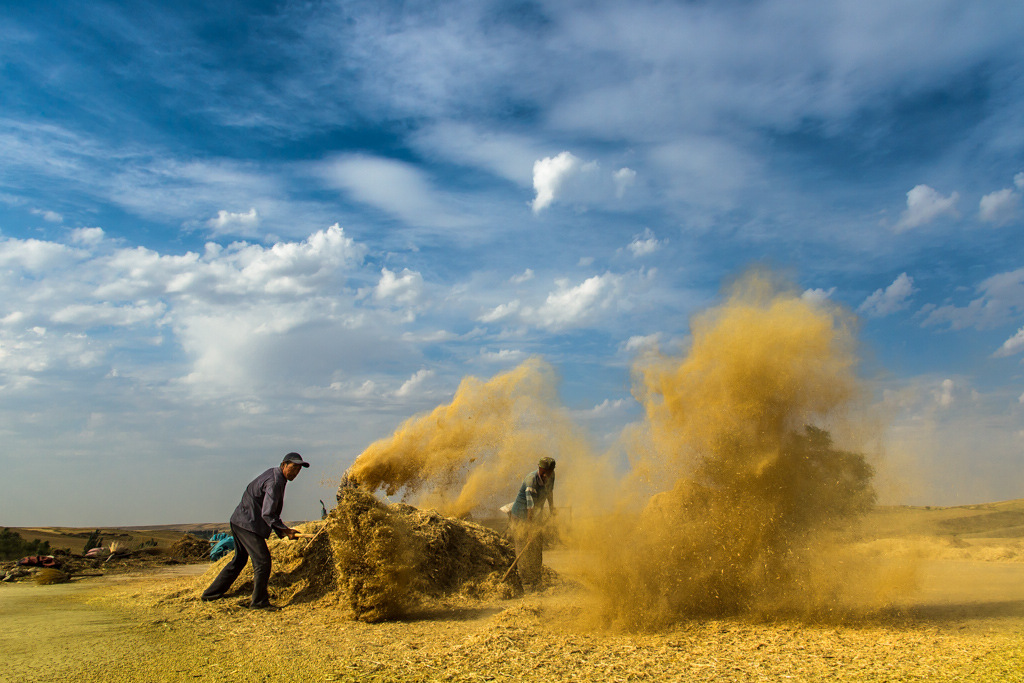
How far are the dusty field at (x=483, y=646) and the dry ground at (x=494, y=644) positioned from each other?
0.7 inches

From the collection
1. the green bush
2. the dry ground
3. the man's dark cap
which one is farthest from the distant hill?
the green bush

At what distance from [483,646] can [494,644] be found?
0.43 ft

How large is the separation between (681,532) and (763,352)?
8.23 ft

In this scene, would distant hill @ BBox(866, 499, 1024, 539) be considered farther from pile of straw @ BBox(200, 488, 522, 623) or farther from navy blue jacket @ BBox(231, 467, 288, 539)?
navy blue jacket @ BBox(231, 467, 288, 539)

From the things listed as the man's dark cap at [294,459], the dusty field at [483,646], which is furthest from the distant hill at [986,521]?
the man's dark cap at [294,459]

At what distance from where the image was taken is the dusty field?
4.99 metres

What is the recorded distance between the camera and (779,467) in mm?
7438

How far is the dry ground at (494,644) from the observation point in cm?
500

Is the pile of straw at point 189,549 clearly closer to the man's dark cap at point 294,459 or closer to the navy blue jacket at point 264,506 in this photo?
the navy blue jacket at point 264,506

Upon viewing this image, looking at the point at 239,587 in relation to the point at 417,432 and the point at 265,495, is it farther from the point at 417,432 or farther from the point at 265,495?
the point at 417,432

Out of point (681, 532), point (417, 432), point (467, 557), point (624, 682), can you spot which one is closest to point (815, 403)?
point (681, 532)

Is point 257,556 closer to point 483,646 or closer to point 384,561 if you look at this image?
point 384,561

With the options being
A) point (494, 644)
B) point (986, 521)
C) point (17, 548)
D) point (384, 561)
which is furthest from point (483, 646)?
point (986, 521)

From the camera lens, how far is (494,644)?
573cm
